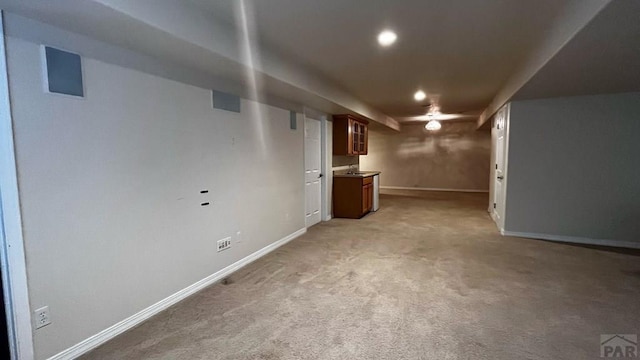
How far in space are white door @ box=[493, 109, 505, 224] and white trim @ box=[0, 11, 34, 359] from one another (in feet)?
19.3

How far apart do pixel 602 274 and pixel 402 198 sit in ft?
19.0

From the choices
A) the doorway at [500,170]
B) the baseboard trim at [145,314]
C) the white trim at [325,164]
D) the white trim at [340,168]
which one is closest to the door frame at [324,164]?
the white trim at [325,164]

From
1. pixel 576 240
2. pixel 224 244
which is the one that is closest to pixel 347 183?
pixel 224 244

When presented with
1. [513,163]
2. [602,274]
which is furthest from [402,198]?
[602,274]

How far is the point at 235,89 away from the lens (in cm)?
346

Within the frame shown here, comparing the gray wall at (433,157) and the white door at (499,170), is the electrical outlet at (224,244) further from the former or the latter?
the gray wall at (433,157)

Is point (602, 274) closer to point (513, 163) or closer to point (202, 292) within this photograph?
point (513, 163)

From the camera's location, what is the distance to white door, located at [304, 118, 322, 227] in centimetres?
544

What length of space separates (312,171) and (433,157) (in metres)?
6.91

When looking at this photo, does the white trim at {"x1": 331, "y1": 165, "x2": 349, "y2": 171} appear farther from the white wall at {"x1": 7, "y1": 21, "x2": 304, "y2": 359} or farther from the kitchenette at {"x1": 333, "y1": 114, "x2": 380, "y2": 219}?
the white wall at {"x1": 7, "y1": 21, "x2": 304, "y2": 359}

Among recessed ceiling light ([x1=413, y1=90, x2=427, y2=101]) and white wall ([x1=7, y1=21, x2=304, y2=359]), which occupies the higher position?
recessed ceiling light ([x1=413, y1=90, x2=427, y2=101])

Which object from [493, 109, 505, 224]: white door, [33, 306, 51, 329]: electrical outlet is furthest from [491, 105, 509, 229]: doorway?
[33, 306, 51, 329]: electrical outlet

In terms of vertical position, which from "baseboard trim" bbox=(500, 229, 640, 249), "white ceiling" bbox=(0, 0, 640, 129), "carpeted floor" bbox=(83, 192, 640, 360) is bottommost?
"carpeted floor" bbox=(83, 192, 640, 360)

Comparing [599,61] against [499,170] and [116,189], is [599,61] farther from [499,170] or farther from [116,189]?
[116,189]
